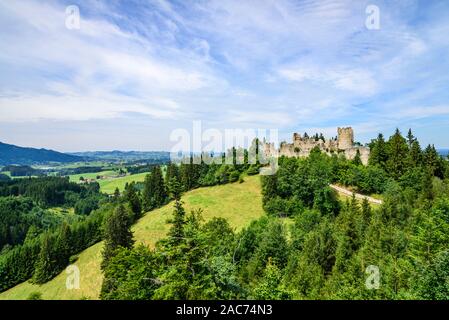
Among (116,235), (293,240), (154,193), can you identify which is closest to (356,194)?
(293,240)

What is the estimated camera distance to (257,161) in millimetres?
105250

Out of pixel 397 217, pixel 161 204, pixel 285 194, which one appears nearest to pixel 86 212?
pixel 161 204

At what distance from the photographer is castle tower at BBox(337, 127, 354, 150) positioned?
315 ft

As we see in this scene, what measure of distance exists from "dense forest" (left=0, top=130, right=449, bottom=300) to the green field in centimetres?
353

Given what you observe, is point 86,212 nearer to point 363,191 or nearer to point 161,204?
point 161,204

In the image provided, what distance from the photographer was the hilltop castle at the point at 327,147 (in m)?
91.4

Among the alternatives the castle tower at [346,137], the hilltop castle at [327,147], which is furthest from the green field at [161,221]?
the castle tower at [346,137]

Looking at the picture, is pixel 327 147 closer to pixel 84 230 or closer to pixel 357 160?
pixel 357 160

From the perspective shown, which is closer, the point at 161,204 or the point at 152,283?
the point at 152,283

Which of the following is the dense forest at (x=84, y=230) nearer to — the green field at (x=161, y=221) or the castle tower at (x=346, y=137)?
the green field at (x=161, y=221)

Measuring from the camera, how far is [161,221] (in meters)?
80.1

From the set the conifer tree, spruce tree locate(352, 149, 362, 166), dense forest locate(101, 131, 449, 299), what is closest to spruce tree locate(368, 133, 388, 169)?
dense forest locate(101, 131, 449, 299)

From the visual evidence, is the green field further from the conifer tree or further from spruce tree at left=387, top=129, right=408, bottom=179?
spruce tree at left=387, top=129, right=408, bottom=179
